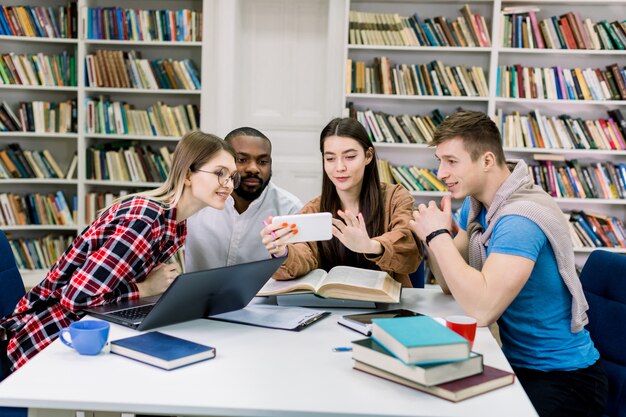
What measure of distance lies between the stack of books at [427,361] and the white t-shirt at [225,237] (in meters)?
1.32

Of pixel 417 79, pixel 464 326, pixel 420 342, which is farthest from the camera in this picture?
pixel 417 79

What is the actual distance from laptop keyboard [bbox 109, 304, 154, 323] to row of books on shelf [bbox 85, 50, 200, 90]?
340 centimetres

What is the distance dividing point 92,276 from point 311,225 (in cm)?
61

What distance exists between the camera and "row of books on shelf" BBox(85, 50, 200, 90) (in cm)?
484

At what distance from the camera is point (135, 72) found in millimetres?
4867

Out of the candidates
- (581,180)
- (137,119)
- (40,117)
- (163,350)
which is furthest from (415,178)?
(163,350)

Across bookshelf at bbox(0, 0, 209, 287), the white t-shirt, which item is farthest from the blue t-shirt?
bookshelf at bbox(0, 0, 209, 287)

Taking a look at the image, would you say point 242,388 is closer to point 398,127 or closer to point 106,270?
point 106,270

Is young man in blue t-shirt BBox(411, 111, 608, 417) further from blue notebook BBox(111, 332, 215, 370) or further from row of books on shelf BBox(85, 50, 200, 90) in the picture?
row of books on shelf BBox(85, 50, 200, 90)

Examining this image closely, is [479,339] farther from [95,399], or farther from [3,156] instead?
[3,156]

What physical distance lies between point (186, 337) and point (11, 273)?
812 millimetres

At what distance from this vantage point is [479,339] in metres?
1.59

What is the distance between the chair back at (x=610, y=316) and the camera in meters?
1.81

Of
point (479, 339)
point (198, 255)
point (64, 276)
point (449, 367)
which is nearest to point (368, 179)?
point (198, 255)
